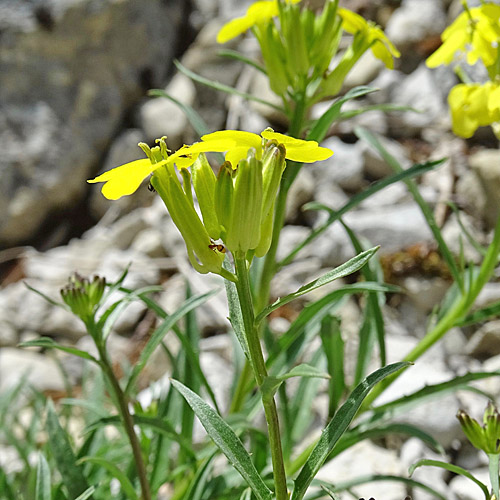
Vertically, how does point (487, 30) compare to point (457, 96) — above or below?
above

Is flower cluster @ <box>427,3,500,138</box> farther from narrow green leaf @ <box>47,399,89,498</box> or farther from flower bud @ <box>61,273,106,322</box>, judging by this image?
narrow green leaf @ <box>47,399,89,498</box>

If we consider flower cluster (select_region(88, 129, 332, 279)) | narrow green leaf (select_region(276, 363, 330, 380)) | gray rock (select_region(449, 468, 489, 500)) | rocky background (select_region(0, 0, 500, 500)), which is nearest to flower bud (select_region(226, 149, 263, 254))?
flower cluster (select_region(88, 129, 332, 279))

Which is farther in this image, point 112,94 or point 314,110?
point 112,94

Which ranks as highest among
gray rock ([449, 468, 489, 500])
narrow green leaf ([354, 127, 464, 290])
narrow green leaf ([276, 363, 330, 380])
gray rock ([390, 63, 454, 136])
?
narrow green leaf ([276, 363, 330, 380])

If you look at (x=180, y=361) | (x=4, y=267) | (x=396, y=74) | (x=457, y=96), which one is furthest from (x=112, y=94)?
(x=457, y=96)

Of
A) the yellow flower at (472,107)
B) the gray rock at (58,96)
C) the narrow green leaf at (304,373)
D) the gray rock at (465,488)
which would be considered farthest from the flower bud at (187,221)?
the gray rock at (58,96)

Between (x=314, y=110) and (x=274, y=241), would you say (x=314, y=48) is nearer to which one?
(x=274, y=241)
